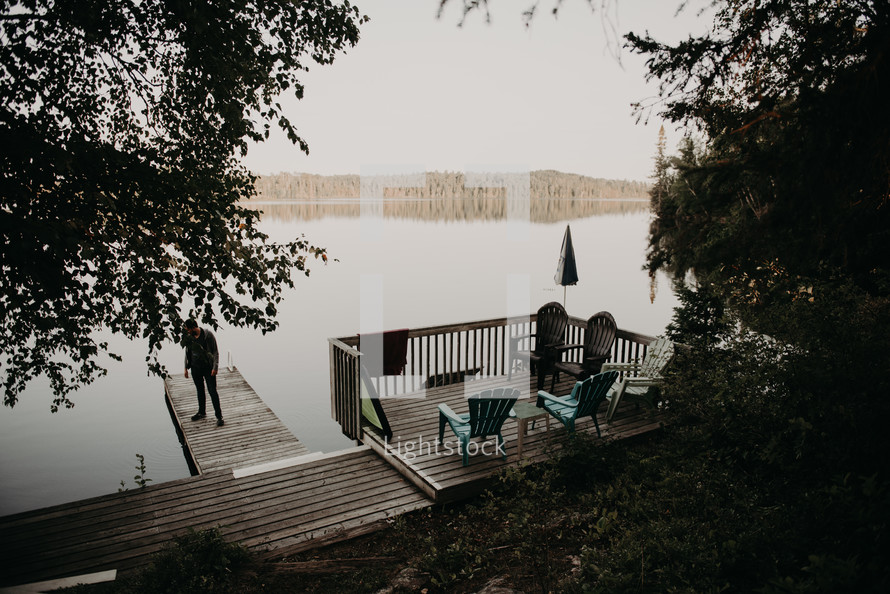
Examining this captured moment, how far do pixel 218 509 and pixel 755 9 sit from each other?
18.2 ft

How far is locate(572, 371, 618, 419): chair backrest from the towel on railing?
2379 millimetres

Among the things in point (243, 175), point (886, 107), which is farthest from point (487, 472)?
point (886, 107)

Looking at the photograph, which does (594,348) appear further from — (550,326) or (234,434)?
(234,434)

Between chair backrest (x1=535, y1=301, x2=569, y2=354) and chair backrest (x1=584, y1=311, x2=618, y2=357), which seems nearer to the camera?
chair backrest (x1=584, y1=311, x2=618, y2=357)

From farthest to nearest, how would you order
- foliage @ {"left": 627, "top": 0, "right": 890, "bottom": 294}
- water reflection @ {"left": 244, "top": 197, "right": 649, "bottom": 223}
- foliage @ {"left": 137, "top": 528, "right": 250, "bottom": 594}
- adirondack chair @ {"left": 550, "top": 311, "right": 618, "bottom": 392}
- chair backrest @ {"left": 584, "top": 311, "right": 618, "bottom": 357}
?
water reflection @ {"left": 244, "top": 197, "right": 649, "bottom": 223} < chair backrest @ {"left": 584, "top": 311, "right": 618, "bottom": 357} < adirondack chair @ {"left": 550, "top": 311, "right": 618, "bottom": 392} < foliage @ {"left": 137, "top": 528, "right": 250, "bottom": 594} < foliage @ {"left": 627, "top": 0, "right": 890, "bottom": 294}

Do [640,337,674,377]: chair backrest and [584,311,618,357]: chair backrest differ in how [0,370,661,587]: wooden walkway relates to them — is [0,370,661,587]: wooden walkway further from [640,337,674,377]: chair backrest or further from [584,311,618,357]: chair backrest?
[584,311,618,357]: chair backrest

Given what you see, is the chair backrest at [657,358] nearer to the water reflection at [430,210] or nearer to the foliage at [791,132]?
the foliage at [791,132]

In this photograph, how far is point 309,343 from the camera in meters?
18.6

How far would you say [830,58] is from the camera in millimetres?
2799

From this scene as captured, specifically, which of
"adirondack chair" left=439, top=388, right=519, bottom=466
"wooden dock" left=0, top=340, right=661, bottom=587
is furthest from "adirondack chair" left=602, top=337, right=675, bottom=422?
"adirondack chair" left=439, top=388, right=519, bottom=466

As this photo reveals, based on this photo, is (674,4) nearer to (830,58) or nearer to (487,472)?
(830,58)

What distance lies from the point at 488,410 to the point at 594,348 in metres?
3.01

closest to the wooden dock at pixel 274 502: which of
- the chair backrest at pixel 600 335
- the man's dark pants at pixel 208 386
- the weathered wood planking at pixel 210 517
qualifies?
the weathered wood planking at pixel 210 517

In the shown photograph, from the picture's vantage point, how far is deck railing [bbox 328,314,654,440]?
6359mm
